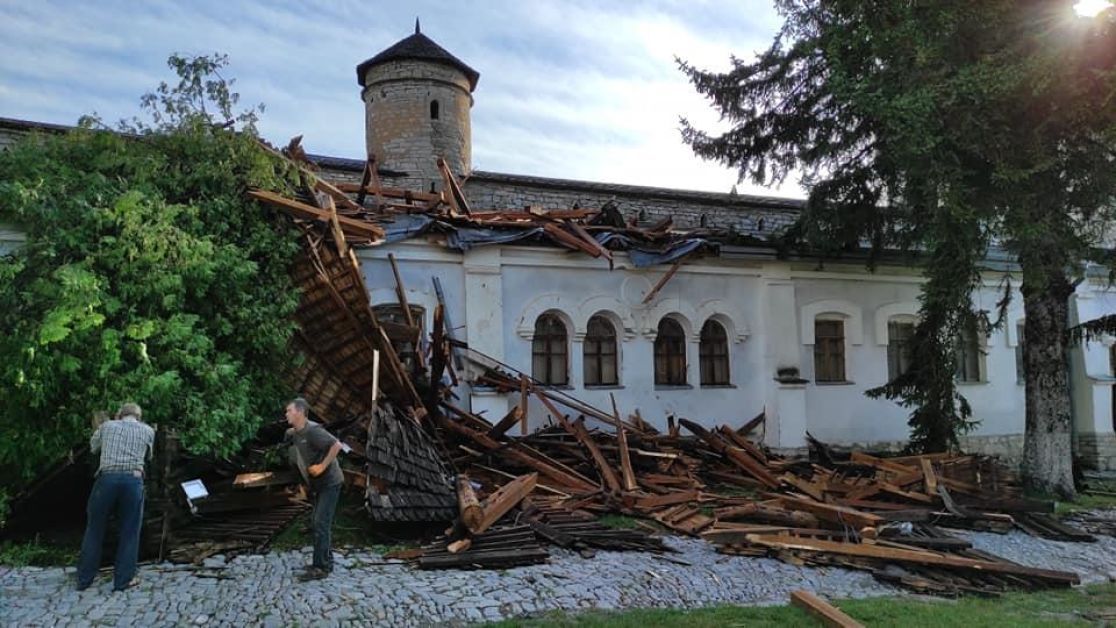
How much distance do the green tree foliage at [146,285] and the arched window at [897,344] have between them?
12660 mm

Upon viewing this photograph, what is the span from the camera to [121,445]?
22.7ft

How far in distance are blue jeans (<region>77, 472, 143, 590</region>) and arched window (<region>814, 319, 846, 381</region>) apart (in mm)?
12921

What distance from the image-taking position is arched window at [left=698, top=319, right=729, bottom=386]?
15.3 metres

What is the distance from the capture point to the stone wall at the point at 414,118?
2509cm

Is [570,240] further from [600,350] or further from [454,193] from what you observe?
[454,193]

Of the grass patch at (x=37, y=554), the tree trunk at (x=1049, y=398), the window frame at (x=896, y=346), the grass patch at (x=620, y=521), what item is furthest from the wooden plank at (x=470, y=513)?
the window frame at (x=896, y=346)

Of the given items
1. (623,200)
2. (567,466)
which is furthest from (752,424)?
(623,200)

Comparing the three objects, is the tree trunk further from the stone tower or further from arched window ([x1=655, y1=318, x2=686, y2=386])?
the stone tower

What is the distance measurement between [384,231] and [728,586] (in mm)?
7539

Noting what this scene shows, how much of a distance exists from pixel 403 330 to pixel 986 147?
8.75 meters

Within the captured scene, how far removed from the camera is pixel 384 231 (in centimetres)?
1236

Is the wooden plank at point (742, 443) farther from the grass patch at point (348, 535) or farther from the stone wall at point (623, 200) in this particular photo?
the stone wall at point (623, 200)

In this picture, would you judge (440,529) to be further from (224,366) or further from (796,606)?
(796,606)

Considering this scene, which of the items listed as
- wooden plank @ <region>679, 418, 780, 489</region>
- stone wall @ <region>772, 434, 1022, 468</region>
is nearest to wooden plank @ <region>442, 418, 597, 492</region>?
wooden plank @ <region>679, 418, 780, 489</region>
